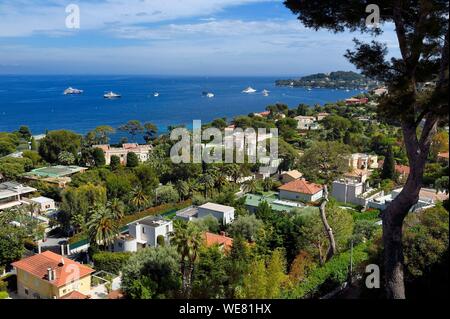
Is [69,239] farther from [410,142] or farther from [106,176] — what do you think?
[410,142]

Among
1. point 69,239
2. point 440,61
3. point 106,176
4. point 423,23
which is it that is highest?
point 423,23

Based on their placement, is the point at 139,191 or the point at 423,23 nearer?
the point at 423,23

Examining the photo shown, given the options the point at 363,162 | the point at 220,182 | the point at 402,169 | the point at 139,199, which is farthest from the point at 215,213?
the point at 363,162

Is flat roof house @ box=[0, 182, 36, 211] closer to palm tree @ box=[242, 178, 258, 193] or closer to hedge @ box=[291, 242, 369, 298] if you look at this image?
palm tree @ box=[242, 178, 258, 193]

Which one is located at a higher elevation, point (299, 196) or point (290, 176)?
point (290, 176)

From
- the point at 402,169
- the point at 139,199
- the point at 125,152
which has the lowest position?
the point at 139,199

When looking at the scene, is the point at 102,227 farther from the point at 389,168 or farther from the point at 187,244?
the point at 389,168

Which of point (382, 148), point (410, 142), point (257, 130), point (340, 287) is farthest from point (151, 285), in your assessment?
point (257, 130)

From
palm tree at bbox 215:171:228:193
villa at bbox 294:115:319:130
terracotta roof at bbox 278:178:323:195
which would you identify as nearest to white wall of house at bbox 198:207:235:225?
palm tree at bbox 215:171:228:193
